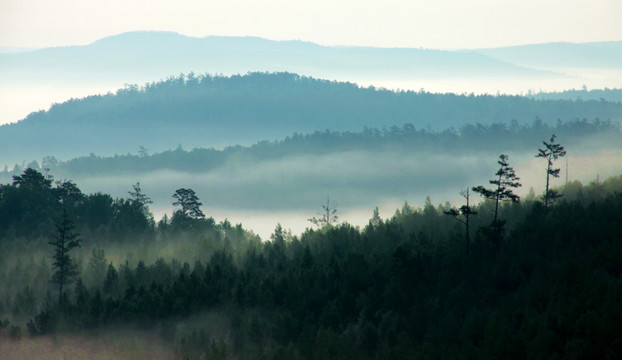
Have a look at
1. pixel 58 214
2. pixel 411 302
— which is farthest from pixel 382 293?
pixel 58 214

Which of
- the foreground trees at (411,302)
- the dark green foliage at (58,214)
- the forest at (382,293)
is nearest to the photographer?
the foreground trees at (411,302)

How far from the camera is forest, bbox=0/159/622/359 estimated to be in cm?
7800

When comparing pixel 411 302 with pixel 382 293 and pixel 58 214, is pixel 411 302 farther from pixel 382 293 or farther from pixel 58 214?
pixel 58 214

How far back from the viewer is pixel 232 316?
10306 centimetres

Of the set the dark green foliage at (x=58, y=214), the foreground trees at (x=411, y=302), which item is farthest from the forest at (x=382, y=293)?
the dark green foliage at (x=58, y=214)

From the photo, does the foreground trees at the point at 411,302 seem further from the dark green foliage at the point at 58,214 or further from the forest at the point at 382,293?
the dark green foliage at the point at 58,214

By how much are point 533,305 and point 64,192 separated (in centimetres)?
11028

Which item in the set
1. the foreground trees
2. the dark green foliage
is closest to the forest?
the foreground trees

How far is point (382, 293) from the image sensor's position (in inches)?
3780

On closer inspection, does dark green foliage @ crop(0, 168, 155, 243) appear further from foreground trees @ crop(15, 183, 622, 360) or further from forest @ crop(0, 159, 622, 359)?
foreground trees @ crop(15, 183, 622, 360)

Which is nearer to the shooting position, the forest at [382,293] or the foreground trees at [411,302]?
the foreground trees at [411,302]

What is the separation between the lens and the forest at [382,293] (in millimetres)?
78000

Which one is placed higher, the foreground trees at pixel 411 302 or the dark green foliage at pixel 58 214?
the dark green foliage at pixel 58 214

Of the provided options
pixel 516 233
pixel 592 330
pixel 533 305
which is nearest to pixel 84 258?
pixel 516 233
